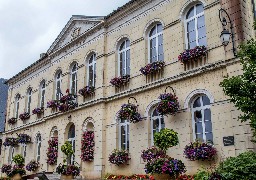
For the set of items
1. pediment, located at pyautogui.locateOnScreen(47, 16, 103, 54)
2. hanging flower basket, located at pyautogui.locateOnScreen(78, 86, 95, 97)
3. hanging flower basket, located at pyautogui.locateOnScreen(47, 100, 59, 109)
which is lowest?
hanging flower basket, located at pyautogui.locateOnScreen(47, 100, 59, 109)

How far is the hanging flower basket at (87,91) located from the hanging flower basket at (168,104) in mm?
5274

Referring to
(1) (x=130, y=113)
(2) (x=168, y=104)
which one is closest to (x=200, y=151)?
(2) (x=168, y=104)

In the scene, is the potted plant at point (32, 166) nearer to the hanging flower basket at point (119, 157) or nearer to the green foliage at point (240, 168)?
the hanging flower basket at point (119, 157)

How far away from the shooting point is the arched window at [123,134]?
14.7 m

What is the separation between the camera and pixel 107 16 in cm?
1702

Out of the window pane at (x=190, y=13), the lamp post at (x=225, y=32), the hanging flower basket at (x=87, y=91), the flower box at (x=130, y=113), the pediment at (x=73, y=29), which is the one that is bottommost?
the flower box at (x=130, y=113)

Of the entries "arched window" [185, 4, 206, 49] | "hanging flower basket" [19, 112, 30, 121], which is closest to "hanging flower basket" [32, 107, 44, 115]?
"hanging flower basket" [19, 112, 30, 121]

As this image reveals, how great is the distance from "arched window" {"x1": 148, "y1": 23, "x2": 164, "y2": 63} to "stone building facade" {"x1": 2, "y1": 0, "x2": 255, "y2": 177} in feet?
0.15

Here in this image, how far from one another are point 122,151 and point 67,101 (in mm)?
5528

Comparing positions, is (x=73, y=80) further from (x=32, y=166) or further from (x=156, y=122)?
(x=156, y=122)

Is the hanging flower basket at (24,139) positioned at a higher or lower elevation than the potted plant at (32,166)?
higher

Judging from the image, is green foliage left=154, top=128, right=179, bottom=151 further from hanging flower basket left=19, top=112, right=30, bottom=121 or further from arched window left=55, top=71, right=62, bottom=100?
hanging flower basket left=19, top=112, right=30, bottom=121

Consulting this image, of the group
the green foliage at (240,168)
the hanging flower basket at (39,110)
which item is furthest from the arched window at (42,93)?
the green foliage at (240,168)

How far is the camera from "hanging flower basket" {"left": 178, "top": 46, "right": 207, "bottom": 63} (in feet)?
39.4
